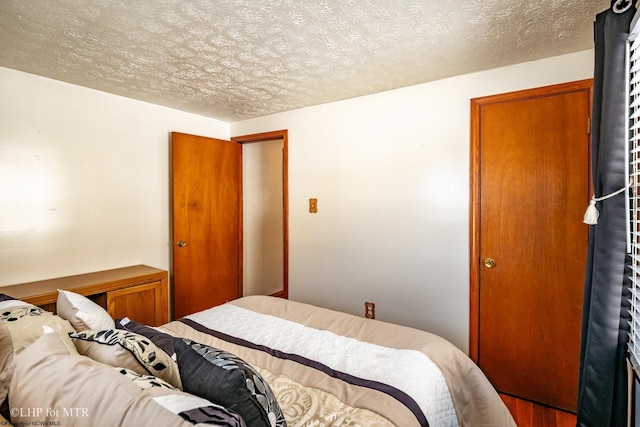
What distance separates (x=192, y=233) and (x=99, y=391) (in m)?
2.62

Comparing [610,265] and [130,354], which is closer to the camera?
[130,354]

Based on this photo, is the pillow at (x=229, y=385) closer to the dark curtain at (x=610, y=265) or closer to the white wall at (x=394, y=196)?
the dark curtain at (x=610, y=265)

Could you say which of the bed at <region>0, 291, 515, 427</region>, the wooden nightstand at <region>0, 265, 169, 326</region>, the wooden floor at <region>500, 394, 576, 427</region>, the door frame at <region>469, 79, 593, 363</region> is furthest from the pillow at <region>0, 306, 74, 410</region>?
the wooden floor at <region>500, 394, 576, 427</region>

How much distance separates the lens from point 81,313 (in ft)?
4.47

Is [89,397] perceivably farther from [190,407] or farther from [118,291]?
[118,291]

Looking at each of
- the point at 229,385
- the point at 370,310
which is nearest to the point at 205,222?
the point at 370,310

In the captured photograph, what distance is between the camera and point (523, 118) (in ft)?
7.15

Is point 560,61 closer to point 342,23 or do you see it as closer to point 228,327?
point 342,23

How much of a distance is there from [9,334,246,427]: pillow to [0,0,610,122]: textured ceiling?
60.7 inches

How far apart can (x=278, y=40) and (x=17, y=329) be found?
1.82 meters

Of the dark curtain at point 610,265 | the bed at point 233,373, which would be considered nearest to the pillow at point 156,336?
the bed at point 233,373

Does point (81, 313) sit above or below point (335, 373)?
above

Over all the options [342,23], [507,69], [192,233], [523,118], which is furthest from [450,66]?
[192,233]

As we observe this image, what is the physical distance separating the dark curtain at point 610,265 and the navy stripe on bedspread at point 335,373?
27.7 inches
